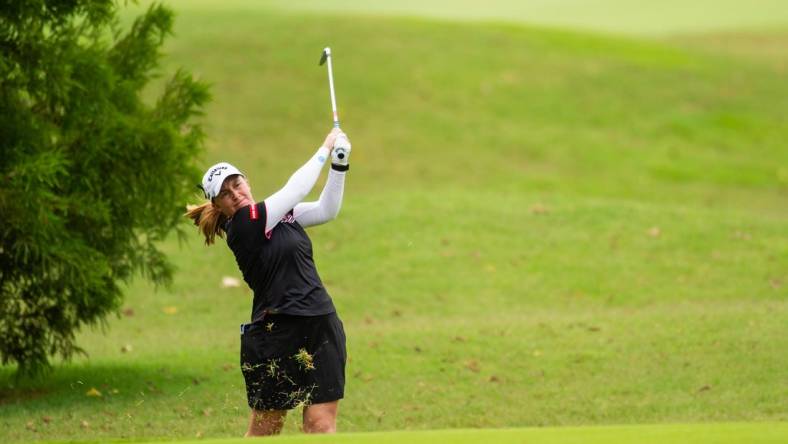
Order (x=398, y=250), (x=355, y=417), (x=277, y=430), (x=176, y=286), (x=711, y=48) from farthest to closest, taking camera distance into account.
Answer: (x=711, y=48)
(x=398, y=250)
(x=176, y=286)
(x=355, y=417)
(x=277, y=430)

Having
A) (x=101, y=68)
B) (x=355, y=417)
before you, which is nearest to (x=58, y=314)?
(x=101, y=68)

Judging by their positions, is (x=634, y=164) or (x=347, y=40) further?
(x=347, y=40)

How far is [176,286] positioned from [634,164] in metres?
11.6

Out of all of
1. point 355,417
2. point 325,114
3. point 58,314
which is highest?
point 325,114

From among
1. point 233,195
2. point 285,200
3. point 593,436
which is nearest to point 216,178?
point 233,195

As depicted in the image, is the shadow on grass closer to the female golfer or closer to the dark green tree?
the dark green tree

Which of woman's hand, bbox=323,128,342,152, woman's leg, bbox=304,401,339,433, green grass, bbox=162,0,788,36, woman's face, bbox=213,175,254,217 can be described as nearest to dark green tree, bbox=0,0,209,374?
woman's face, bbox=213,175,254,217

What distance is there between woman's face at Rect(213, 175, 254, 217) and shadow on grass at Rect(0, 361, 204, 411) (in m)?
4.78

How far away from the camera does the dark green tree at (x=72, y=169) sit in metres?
11.6

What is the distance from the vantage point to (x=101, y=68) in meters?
12.2

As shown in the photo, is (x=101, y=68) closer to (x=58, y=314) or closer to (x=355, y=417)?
(x=58, y=314)

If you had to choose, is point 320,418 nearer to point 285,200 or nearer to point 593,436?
point 285,200

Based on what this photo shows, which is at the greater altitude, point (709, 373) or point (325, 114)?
point (325, 114)

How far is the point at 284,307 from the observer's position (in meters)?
7.81
